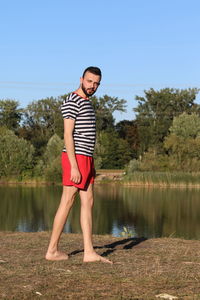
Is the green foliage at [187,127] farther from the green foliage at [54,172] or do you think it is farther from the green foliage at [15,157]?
the green foliage at [54,172]

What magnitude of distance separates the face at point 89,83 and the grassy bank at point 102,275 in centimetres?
160

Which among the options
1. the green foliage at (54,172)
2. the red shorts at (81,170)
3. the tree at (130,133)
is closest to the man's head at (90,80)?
the red shorts at (81,170)

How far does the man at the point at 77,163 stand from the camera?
5.00 m

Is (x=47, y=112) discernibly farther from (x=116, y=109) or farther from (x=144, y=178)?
(x=144, y=178)

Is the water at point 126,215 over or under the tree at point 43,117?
under

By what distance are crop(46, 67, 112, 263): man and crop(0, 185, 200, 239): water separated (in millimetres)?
6453

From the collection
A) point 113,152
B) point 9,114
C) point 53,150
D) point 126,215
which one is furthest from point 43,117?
point 126,215

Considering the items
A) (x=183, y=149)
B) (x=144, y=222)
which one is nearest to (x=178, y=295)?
Answer: (x=144, y=222)

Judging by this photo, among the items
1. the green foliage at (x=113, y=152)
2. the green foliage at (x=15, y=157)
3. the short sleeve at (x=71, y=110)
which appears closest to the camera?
the short sleeve at (x=71, y=110)

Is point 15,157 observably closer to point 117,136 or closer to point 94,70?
point 117,136

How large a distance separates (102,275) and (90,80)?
1917mm

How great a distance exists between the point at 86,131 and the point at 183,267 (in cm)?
151

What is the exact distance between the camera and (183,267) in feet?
15.4

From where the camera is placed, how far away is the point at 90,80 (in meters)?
5.21
